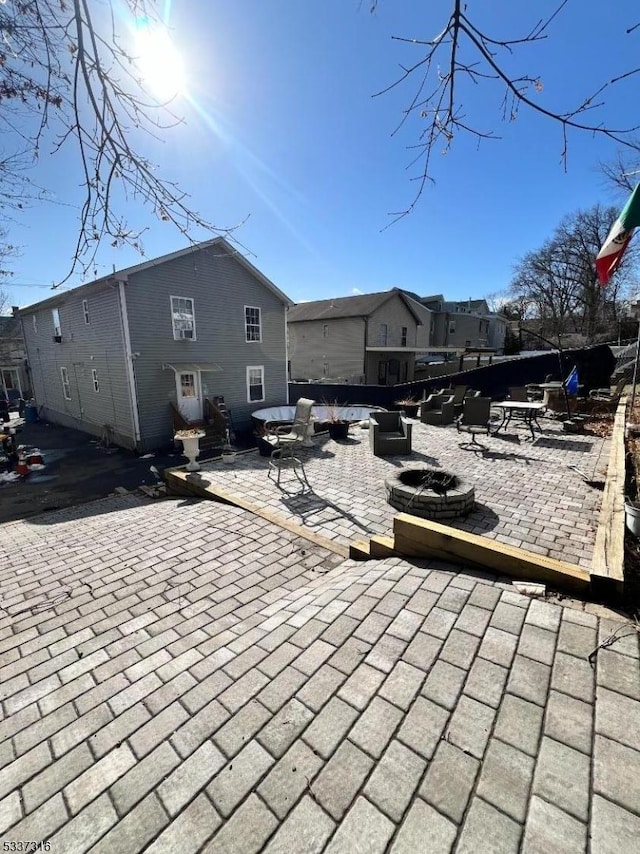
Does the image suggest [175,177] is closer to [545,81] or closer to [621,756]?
[545,81]

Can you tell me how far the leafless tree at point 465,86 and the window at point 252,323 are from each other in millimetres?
13176

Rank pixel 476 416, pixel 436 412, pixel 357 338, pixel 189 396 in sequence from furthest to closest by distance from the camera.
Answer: pixel 357 338 → pixel 189 396 → pixel 436 412 → pixel 476 416

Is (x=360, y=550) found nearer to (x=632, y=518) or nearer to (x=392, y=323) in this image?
(x=632, y=518)

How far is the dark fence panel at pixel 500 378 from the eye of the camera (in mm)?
15586

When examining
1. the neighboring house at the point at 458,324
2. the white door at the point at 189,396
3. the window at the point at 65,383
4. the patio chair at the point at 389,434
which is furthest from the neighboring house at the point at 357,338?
the patio chair at the point at 389,434

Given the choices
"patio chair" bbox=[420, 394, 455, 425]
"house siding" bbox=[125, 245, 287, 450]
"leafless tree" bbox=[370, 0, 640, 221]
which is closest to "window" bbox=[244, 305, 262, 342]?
"house siding" bbox=[125, 245, 287, 450]

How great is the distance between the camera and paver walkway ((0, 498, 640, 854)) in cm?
123

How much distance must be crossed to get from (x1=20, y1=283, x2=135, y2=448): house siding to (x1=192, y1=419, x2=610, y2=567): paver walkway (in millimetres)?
7035

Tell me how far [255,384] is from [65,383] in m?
8.72

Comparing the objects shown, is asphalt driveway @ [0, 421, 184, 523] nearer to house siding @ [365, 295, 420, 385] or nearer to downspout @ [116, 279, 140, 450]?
downspout @ [116, 279, 140, 450]

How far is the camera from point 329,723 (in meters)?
1.62

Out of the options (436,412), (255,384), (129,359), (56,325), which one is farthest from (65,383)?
(436,412)

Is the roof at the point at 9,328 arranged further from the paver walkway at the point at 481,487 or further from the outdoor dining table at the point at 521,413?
the outdoor dining table at the point at 521,413

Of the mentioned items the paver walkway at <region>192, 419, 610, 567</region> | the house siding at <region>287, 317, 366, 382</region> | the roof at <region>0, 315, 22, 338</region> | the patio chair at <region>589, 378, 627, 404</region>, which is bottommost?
the paver walkway at <region>192, 419, 610, 567</region>
